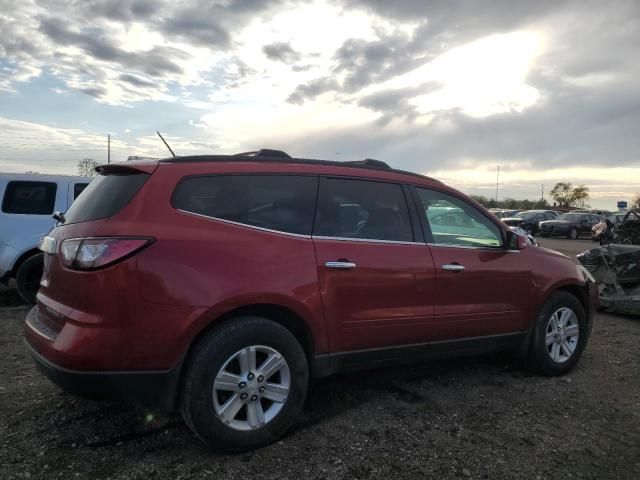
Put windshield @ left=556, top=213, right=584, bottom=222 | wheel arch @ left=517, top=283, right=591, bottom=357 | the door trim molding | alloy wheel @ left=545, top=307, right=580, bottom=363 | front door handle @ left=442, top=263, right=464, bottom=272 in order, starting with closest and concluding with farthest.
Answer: the door trim molding
front door handle @ left=442, top=263, right=464, bottom=272
wheel arch @ left=517, top=283, right=591, bottom=357
alloy wheel @ left=545, top=307, right=580, bottom=363
windshield @ left=556, top=213, right=584, bottom=222

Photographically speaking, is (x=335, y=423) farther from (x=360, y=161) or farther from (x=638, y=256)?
(x=638, y=256)

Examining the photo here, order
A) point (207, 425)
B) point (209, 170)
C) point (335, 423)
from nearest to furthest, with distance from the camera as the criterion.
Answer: point (207, 425) < point (209, 170) < point (335, 423)

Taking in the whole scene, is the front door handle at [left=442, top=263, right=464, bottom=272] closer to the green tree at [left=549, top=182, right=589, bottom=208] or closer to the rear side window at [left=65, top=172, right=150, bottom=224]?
the rear side window at [left=65, top=172, right=150, bottom=224]

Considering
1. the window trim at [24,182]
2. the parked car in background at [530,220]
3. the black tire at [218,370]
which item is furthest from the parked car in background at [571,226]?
the black tire at [218,370]

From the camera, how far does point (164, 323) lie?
282cm

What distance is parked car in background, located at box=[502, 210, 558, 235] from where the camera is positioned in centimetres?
3052

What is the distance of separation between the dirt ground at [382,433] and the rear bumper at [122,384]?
0.41m

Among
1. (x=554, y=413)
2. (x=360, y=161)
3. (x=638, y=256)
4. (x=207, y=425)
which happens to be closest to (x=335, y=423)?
(x=207, y=425)

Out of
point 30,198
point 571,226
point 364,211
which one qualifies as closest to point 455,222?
point 364,211

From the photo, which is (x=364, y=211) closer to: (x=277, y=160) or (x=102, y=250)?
(x=277, y=160)

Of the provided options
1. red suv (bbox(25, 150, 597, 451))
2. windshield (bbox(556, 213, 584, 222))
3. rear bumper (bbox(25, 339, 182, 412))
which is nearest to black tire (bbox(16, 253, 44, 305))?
red suv (bbox(25, 150, 597, 451))

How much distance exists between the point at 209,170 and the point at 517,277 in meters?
2.75

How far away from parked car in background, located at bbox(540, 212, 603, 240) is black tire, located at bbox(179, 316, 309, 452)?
29.7m

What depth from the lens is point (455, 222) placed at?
4363mm
